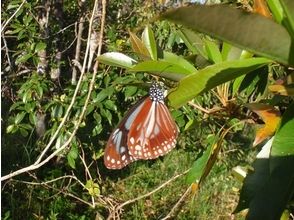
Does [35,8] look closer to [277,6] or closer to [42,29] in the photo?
[42,29]

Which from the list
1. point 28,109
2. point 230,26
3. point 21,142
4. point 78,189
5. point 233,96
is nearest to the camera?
point 230,26

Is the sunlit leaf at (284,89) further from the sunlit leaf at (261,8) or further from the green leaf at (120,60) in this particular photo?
the green leaf at (120,60)

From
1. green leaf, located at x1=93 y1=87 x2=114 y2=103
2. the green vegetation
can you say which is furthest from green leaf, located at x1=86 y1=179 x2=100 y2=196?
green leaf, located at x1=93 y1=87 x2=114 y2=103

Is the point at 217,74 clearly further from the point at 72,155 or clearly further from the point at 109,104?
the point at 72,155

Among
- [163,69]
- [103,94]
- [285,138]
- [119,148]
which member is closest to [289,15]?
[285,138]

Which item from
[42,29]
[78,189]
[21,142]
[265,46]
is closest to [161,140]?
[265,46]

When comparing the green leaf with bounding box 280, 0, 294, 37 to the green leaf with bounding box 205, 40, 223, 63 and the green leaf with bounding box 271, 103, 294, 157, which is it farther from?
the green leaf with bounding box 205, 40, 223, 63

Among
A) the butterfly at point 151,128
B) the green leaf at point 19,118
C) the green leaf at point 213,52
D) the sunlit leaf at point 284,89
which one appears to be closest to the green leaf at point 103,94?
the green leaf at point 19,118
